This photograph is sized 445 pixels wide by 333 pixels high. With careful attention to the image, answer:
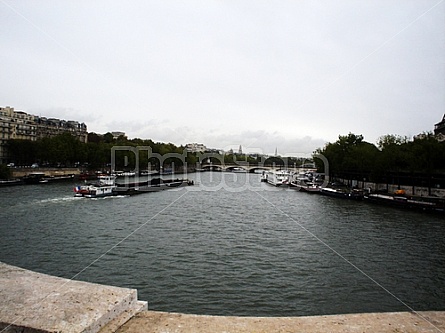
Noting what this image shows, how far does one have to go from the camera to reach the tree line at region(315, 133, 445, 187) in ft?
131

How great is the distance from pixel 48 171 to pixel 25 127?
35.8 metres

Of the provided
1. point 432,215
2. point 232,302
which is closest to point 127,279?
point 232,302

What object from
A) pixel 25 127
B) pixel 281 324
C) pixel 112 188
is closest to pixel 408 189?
pixel 112 188

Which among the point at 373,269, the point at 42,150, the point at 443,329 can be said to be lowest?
the point at 373,269

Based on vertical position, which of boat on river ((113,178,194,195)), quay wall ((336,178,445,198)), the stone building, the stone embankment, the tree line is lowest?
boat on river ((113,178,194,195))

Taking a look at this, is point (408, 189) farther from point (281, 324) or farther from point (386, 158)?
point (281, 324)

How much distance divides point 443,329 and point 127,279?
9732 millimetres

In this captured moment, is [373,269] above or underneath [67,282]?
underneath

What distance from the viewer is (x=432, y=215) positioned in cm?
3119

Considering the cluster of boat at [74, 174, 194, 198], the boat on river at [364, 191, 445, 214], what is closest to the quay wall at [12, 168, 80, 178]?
the cluster of boat at [74, 174, 194, 198]

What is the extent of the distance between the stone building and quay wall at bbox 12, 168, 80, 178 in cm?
1654

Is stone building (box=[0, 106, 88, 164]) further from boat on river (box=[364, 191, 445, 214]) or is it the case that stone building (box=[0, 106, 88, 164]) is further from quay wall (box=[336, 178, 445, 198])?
boat on river (box=[364, 191, 445, 214])

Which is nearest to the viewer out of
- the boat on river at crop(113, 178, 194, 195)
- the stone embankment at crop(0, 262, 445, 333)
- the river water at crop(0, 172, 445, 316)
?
the stone embankment at crop(0, 262, 445, 333)

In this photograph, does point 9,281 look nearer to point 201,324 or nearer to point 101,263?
point 201,324
